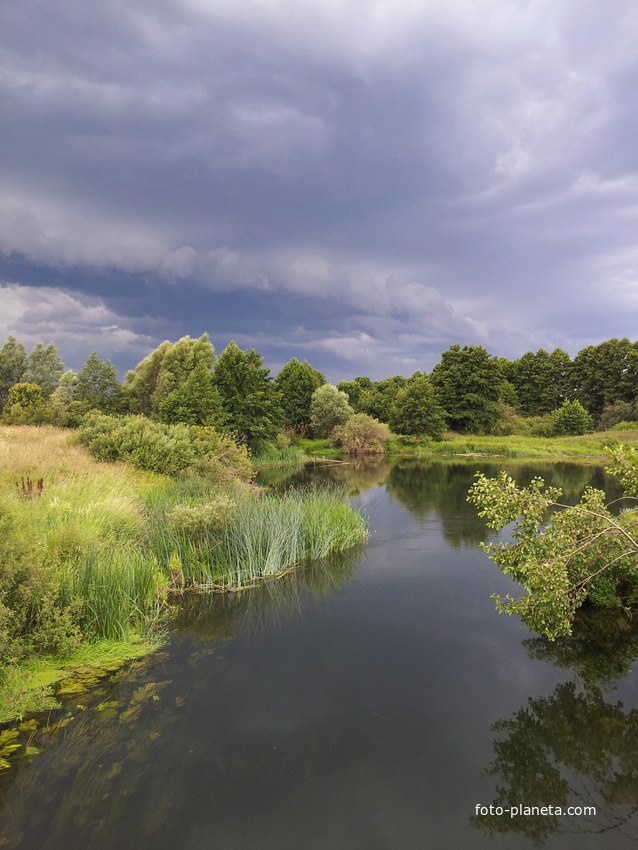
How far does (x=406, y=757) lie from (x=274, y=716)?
1686 millimetres

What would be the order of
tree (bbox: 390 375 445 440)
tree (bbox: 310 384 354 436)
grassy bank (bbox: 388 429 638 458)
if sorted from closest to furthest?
grassy bank (bbox: 388 429 638 458), tree (bbox: 310 384 354 436), tree (bbox: 390 375 445 440)

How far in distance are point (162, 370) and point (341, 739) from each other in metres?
40.5

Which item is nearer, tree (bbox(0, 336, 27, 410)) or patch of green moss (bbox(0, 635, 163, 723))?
patch of green moss (bbox(0, 635, 163, 723))

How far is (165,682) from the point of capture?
6.62 m

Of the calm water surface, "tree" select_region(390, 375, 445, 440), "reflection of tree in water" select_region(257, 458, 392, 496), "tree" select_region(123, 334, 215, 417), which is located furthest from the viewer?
"tree" select_region(390, 375, 445, 440)

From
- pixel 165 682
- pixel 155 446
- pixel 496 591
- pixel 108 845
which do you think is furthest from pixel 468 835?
pixel 155 446

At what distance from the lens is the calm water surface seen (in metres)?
4.40

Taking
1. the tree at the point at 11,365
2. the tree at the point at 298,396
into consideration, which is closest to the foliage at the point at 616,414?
the tree at the point at 298,396

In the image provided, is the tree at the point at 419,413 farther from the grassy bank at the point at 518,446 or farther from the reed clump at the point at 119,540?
the reed clump at the point at 119,540

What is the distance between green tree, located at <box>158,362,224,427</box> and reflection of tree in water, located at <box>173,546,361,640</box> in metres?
21.3

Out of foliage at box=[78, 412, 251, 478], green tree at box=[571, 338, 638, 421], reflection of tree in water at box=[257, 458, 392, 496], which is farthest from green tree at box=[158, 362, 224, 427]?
green tree at box=[571, 338, 638, 421]

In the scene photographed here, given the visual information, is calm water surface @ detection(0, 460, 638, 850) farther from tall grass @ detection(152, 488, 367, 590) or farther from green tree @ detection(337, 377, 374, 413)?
green tree @ detection(337, 377, 374, 413)

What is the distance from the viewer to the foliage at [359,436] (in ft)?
153

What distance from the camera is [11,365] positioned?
187 ft
